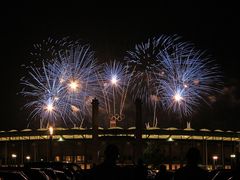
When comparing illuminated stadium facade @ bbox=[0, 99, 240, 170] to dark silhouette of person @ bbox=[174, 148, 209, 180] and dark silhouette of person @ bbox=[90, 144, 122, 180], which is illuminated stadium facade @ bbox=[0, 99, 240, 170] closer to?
dark silhouette of person @ bbox=[174, 148, 209, 180]

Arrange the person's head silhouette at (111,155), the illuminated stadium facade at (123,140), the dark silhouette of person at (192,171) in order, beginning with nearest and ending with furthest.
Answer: the person's head silhouette at (111,155)
the dark silhouette of person at (192,171)
the illuminated stadium facade at (123,140)

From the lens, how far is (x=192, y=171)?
378 inches

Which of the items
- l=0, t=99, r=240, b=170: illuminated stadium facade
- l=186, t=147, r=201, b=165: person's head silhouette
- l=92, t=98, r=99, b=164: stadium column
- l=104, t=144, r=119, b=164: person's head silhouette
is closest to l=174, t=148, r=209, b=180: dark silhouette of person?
l=186, t=147, r=201, b=165: person's head silhouette

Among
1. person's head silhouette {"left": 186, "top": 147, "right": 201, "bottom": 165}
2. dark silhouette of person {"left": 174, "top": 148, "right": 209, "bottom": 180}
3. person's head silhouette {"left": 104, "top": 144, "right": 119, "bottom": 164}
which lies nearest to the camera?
person's head silhouette {"left": 104, "top": 144, "right": 119, "bottom": 164}

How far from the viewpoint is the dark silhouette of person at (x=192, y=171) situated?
9523 mm

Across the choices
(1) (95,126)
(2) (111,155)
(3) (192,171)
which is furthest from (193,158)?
(1) (95,126)

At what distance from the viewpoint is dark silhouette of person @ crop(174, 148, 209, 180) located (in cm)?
952

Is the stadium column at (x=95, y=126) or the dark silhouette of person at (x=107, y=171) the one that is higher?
the stadium column at (x=95, y=126)

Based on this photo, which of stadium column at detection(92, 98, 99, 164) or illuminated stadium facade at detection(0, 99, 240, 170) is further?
illuminated stadium facade at detection(0, 99, 240, 170)

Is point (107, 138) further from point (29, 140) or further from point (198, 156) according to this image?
point (198, 156)

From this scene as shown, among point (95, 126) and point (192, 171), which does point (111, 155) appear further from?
point (95, 126)

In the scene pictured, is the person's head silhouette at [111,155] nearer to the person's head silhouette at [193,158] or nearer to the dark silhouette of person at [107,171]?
the dark silhouette of person at [107,171]

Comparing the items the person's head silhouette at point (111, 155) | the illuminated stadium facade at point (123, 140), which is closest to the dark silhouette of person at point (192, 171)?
the person's head silhouette at point (111, 155)

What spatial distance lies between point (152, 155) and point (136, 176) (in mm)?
86073
